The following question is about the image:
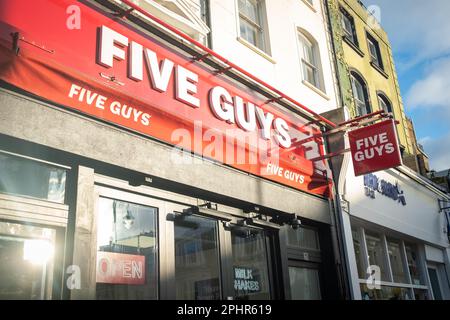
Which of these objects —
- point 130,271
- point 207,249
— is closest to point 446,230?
point 207,249

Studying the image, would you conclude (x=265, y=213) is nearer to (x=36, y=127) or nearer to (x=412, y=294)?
(x=36, y=127)

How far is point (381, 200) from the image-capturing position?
37.6 ft

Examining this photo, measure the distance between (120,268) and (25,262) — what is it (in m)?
1.11

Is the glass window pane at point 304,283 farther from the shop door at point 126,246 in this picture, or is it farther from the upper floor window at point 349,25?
the upper floor window at point 349,25

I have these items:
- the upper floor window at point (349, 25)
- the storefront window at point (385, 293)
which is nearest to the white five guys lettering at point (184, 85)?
the storefront window at point (385, 293)

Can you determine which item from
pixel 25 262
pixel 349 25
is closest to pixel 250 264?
pixel 25 262

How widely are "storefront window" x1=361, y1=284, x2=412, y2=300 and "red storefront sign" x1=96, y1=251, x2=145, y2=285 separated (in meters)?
5.86

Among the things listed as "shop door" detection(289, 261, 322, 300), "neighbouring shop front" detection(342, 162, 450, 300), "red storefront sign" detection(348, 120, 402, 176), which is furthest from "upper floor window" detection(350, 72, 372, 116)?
"shop door" detection(289, 261, 322, 300)

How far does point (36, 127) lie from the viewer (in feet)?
15.1

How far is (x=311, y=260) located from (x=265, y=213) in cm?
147

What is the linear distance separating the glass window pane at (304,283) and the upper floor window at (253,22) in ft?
14.6

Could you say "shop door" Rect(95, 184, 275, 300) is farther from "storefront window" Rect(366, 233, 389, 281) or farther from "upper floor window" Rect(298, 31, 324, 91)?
"upper floor window" Rect(298, 31, 324, 91)

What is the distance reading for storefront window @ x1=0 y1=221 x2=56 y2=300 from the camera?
14.0 ft

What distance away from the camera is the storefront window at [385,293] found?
32.4ft
